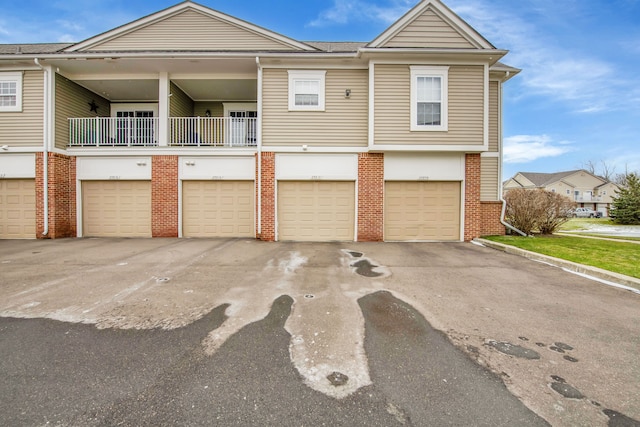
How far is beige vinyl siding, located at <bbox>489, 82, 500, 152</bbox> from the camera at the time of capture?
11.0 meters

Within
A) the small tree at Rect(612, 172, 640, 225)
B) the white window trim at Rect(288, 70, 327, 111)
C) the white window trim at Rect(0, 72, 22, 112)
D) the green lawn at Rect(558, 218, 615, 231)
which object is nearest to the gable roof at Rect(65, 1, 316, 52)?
the white window trim at Rect(288, 70, 327, 111)

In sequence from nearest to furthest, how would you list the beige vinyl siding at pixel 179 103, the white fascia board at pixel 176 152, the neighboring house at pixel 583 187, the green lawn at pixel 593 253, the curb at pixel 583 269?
the curb at pixel 583 269 < the green lawn at pixel 593 253 < the white fascia board at pixel 176 152 < the beige vinyl siding at pixel 179 103 < the neighboring house at pixel 583 187

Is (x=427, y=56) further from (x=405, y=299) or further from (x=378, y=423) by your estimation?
(x=378, y=423)

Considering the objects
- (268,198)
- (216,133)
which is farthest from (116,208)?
(268,198)

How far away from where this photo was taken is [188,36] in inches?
422

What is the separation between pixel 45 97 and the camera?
10.3 meters

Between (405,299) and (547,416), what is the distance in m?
2.39

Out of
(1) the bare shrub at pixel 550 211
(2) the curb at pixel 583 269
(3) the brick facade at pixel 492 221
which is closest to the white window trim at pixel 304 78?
(3) the brick facade at pixel 492 221

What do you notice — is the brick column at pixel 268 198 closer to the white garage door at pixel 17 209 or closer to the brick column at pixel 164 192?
the brick column at pixel 164 192

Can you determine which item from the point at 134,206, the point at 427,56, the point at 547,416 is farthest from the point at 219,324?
the point at 427,56

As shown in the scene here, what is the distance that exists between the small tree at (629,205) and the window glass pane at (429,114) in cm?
2450

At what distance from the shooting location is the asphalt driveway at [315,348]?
2135 mm

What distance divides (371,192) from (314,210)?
7.00 feet

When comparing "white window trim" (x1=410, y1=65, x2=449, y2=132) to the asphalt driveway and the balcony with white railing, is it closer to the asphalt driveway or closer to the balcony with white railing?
the asphalt driveway
